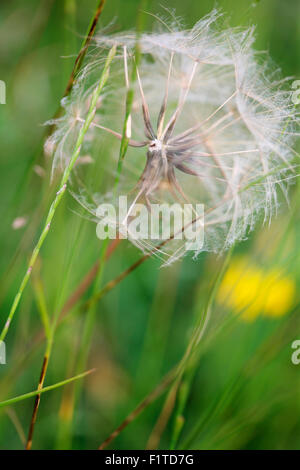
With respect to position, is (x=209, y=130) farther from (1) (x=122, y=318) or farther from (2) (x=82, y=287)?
(1) (x=122, y=318)

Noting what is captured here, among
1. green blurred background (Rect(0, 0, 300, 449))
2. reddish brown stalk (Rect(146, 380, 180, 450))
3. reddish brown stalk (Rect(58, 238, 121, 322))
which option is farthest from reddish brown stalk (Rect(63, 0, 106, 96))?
reddish brown stalk (Rect(146, 380, 180, 450))

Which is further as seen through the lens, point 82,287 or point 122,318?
point 122,318

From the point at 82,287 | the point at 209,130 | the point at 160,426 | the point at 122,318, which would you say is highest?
the point at 209,130

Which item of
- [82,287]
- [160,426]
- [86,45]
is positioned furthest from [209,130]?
[160,426]

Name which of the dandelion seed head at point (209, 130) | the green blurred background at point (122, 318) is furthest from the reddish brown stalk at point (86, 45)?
the green blurred background at point (122, 318)

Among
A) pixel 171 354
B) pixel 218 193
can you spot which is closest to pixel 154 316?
pixel 171 354

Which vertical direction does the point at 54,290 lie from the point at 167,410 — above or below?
above

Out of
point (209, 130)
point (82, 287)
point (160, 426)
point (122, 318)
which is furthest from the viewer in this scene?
point (122, 318)

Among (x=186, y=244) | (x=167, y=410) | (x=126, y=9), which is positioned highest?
(x=126, y=9)

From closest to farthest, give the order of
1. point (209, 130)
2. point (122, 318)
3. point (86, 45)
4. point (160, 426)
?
1. point (86, 45)
2. point (209, 130)
3. point (160, 426)
4. point (122, 318)
